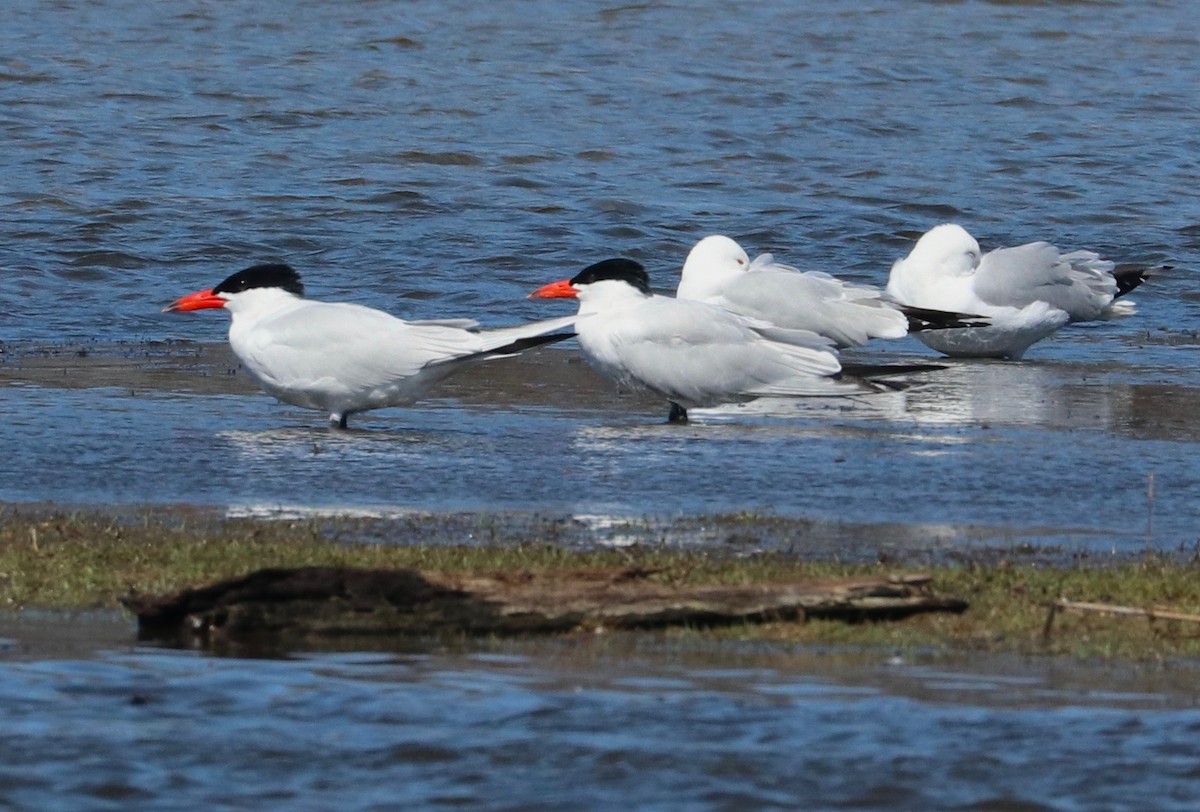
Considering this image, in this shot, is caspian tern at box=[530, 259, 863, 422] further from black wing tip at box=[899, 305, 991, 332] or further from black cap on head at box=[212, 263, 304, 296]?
black wing tip at box=[899, 305, 991, 332]

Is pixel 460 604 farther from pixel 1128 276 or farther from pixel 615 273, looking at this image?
pixel 1128 276

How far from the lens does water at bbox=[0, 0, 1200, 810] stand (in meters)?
4.66

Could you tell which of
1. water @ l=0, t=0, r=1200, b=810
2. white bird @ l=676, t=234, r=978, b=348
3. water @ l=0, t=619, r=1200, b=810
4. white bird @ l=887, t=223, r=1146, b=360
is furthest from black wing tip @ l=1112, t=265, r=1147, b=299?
water @ l=0, t=619, r=1200, b=810

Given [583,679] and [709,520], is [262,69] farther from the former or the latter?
[583,679]

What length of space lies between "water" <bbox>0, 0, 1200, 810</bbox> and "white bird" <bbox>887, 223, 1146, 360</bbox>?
1.07 feet

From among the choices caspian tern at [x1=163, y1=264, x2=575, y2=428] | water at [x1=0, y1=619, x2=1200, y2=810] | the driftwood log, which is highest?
caspian tern at [x1=163, y1=264, x2=575, y2=428]

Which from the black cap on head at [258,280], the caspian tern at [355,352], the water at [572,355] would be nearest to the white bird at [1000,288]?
the water at [572,355]

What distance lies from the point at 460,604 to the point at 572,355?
8.04m

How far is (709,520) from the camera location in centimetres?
758

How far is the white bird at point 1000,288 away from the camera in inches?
537

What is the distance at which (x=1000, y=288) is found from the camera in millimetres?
13703

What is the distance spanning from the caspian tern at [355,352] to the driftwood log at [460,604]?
12.7ft

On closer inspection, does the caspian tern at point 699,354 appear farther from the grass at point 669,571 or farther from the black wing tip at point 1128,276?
the black wing tip at point 1128,276

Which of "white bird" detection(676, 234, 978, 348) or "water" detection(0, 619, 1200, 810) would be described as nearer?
"water" detection(0, 619, 1200, 810)
